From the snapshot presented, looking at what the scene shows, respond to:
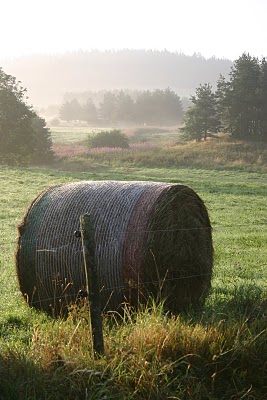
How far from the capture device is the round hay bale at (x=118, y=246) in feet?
21.7

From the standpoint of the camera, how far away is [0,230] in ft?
51.4

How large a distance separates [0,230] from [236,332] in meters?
11.3

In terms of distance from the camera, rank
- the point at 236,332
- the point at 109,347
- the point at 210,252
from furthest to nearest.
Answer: the point at 210,252, the point at 236,332, the point at 109,347

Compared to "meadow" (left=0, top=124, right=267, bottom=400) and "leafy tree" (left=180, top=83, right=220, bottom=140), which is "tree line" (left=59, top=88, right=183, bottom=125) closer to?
"leafy tree" (left=180, top=83, right=220, bottom=140)

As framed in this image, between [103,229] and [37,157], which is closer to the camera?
[103,229]

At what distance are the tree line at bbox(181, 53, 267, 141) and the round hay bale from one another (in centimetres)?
4824

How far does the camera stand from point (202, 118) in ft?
180

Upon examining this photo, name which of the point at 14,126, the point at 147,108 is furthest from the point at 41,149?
the point at 147,108

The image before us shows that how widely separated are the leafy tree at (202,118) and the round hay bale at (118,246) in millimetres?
48254

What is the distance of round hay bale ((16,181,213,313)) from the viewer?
6629mm

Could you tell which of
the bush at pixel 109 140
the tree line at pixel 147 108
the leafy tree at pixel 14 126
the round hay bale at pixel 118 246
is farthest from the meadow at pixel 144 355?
the tree line at pixel 147 108

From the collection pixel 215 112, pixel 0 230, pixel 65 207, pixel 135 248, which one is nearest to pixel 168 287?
pixel 135 248

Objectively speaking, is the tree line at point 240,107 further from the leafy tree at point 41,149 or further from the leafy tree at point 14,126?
the leafy tree at point 14,126

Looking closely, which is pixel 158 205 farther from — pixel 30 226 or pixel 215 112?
pixel 215 112
